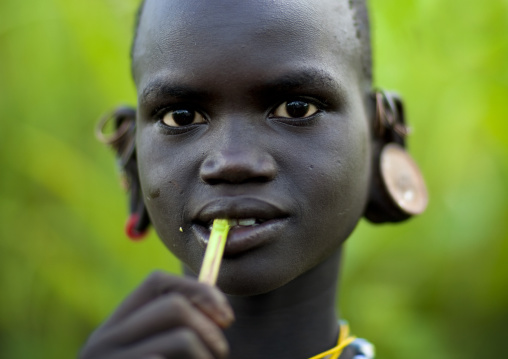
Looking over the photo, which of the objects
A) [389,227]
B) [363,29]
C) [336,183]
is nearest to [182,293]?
[336,183]

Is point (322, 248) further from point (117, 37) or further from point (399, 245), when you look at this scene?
point (117, 37)

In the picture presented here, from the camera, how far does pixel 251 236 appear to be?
1.16m

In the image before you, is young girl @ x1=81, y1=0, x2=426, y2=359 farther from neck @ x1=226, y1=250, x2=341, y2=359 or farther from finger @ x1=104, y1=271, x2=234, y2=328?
finger @ x1=104, y1=271, x2=234, y2=328

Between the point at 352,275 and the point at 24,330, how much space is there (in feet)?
4.73

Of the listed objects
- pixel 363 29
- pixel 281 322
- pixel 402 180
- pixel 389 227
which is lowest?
pixel 389 227

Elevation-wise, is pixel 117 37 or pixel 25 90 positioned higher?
pixel 117 37

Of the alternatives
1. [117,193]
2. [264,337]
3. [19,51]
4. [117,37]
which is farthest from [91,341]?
[19,51]

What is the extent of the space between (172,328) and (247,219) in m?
0.30

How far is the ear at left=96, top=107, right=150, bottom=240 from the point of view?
158cm

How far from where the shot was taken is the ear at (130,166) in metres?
1.58

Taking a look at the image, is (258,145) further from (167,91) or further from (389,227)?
(389,227)

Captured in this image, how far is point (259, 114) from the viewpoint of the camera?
3.95ft

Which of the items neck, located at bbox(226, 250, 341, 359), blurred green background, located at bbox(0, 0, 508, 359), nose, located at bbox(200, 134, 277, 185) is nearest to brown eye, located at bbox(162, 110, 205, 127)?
nose, located at bbox(200, 134, 277, 185)

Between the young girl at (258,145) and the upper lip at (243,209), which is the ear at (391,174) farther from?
the upper lip at (243,209)
